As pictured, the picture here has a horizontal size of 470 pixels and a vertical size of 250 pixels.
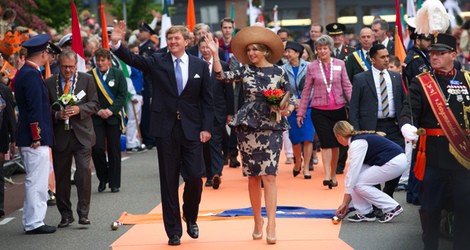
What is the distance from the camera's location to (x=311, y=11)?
6366 cm

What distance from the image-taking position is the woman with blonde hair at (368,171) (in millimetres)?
12633

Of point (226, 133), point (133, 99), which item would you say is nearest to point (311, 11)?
point (133, 99)

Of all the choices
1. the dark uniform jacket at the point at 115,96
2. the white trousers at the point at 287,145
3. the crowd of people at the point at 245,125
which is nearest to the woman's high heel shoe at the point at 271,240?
the crowd of people at the point at 245,125

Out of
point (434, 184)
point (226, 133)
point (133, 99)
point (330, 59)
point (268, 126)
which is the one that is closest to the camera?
point (434, 184)

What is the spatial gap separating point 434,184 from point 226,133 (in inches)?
375

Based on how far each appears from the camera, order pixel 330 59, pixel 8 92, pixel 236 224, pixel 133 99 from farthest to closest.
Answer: pixel 133 99
pixel 330 59
pixel 8 92
pixel 236 224

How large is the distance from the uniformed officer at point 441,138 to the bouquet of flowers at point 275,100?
1858 mm

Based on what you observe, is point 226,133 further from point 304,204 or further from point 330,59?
point 304,204

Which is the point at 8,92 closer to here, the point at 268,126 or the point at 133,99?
the point at 268,126

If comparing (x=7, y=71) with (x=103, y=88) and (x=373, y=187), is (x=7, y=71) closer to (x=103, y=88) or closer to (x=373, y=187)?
(x=103, y=88)

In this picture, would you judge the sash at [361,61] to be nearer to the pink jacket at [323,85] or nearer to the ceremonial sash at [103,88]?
the pink jacket at [323,85]

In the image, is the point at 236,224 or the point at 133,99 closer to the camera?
the point at 236,224

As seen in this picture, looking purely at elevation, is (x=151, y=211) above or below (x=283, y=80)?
below

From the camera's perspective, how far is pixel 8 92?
13922mm
